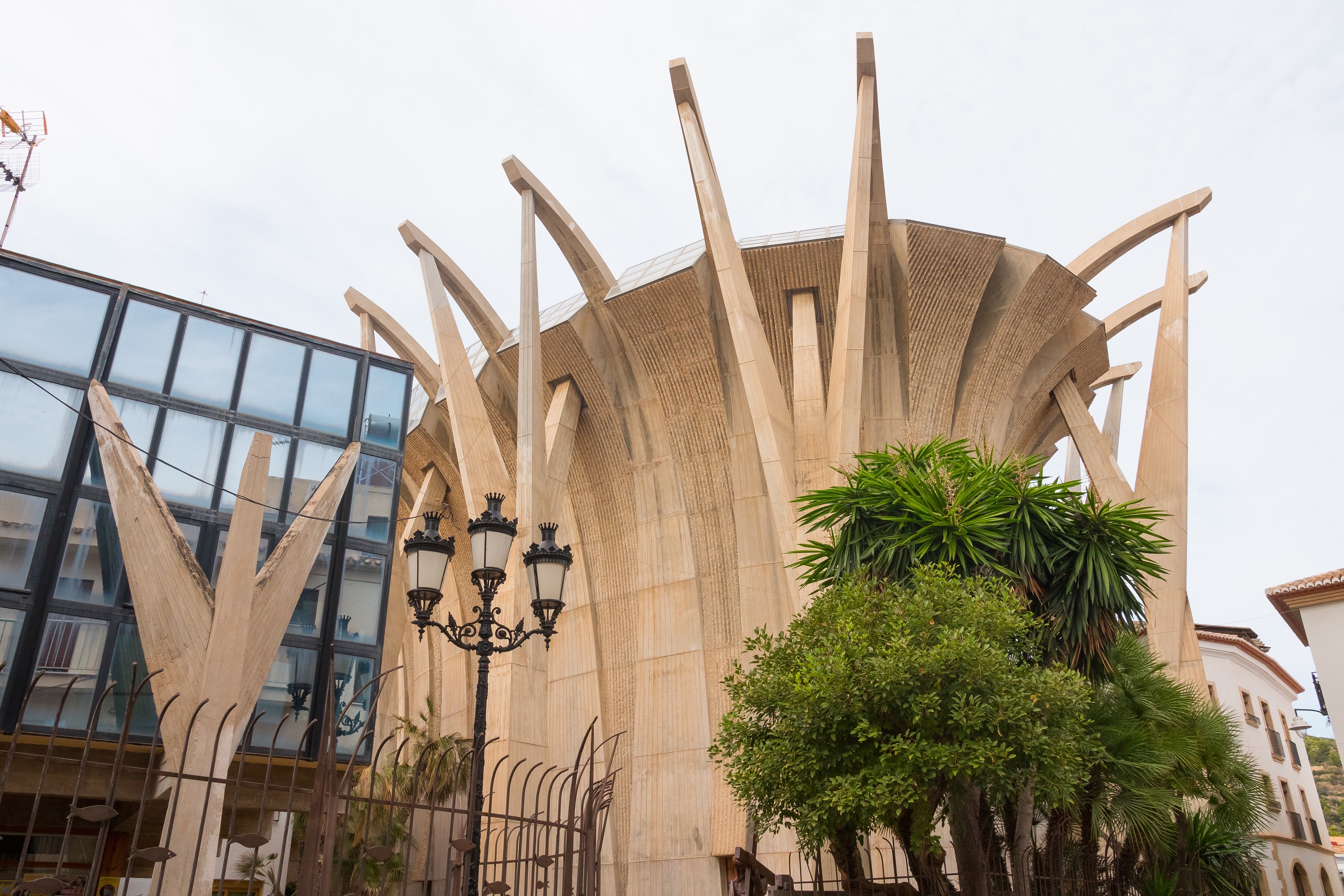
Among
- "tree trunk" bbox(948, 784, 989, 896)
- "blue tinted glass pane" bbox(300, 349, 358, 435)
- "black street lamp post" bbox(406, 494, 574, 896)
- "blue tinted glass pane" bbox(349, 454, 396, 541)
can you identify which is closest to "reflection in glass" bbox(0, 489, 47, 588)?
"blue tinted glass pane" bbox(300, 349, 358, 435)

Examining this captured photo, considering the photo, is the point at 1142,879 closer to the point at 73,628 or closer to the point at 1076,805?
the point at 1076,805

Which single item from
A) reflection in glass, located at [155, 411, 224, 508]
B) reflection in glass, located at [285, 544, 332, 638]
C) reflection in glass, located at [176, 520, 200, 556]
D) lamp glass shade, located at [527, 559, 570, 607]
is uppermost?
reflection in glass, located at [155, 411, 224, 508]

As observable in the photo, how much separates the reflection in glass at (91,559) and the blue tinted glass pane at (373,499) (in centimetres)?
346

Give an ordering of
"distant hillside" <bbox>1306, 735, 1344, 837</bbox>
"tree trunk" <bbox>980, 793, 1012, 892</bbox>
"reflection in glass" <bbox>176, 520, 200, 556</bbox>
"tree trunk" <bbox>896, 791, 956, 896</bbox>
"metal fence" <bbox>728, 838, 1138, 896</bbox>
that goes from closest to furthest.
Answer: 1. "metal fence" <bbox>728, 838, 1138, 896</bbox>
2. "tree trunk" <bbox>896, 791, 956, 896</bbox>
3. "tree trunk" <bbox>980, 793, 1012, 892</bbox>
4. "reflection in glass" <bbox>176, 520, 200, 556</bbox>
5. "distant hillside" <bbox>1306, 735, 1344, 837</bbox>

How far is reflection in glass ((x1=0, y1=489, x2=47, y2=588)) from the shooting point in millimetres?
13055

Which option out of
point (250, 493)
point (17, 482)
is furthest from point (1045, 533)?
point (17, 482)

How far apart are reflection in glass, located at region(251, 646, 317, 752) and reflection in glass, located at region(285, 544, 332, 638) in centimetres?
34

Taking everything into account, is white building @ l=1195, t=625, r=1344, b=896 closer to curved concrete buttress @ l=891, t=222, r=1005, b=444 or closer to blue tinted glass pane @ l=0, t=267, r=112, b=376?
curved concrete buttress @ l=891, t=222, r=1005, b=444

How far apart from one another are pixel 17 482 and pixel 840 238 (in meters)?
14.9

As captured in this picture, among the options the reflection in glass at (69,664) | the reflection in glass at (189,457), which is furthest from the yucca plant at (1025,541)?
the reflection in glass at (69,664)

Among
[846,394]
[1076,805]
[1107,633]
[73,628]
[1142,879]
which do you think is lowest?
[1142,879]

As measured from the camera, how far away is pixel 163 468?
14438 mm

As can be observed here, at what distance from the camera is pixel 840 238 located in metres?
19.9

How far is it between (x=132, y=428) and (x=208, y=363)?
159 cm
